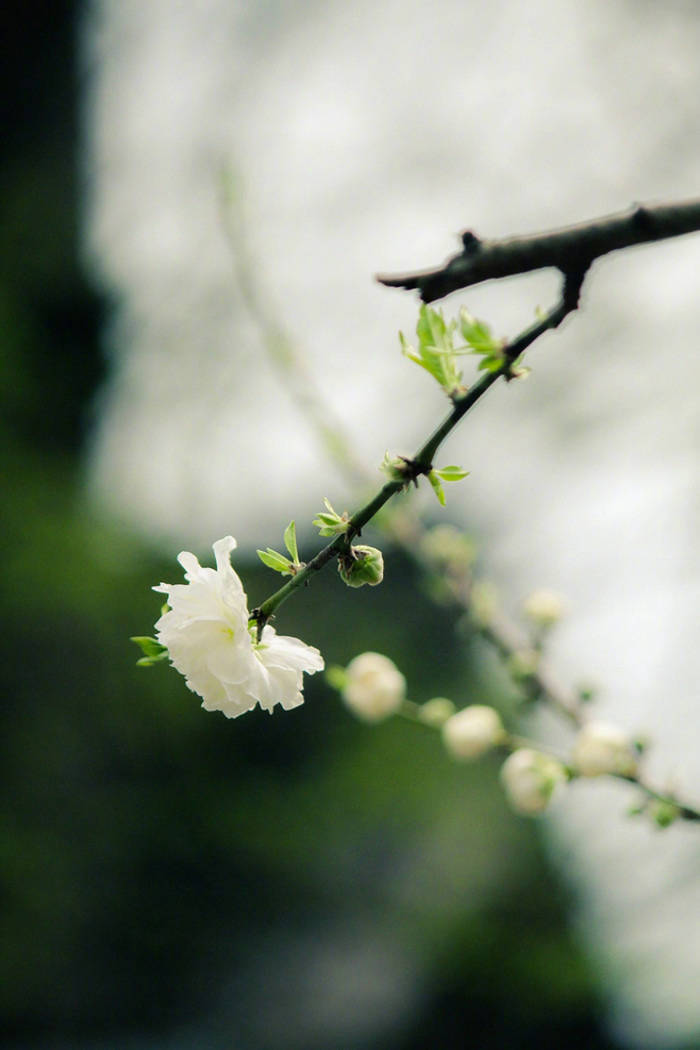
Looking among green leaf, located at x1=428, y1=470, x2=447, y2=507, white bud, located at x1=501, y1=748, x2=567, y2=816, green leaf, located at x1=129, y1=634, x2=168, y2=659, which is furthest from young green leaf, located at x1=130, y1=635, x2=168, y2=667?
white bud, located at x1=501, y1=748, x2=567, y2=816

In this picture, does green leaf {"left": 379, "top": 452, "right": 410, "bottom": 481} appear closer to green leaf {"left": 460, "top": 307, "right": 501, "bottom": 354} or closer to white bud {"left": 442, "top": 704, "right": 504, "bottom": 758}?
green leaf {"left": 460, "top": 307, "right": 501, "bottom": 354}

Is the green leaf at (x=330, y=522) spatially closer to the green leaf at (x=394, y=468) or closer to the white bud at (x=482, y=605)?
the green leaf at (x=394, y=468)

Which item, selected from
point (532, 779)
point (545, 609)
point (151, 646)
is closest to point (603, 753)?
point (532, 779)

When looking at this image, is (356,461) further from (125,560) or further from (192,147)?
(125,560)

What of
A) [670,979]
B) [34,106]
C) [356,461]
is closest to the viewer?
[356,461]

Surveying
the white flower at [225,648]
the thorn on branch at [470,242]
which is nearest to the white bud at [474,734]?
the white flower at [225,648]

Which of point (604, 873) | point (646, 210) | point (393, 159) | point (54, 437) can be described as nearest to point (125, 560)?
point (54, 437)

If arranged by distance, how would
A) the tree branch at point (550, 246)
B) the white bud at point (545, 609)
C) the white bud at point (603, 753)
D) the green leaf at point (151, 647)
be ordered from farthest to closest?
the white bud at point (545, 609), the white bud at point (603, 753), the green leaf at point (151, 647), the tree branch at point (550, 246)
